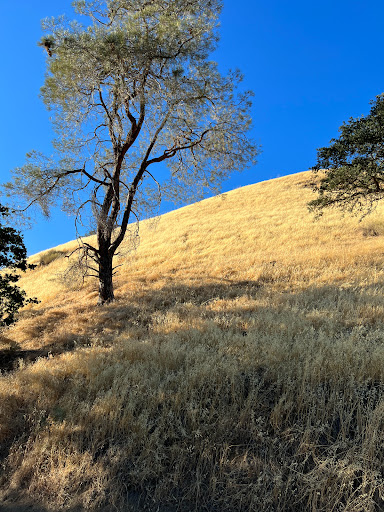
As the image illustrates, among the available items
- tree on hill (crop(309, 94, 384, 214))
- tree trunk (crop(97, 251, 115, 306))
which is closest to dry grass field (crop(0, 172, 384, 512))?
tree trunk (crop(97, 251, 115, 306))

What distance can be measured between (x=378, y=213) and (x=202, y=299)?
17413 millimetres

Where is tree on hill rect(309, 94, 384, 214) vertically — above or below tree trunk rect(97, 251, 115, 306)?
above

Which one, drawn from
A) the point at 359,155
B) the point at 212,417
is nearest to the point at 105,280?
the point at 212,417

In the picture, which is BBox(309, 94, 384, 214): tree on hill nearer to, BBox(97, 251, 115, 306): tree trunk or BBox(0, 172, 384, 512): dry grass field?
BBox(0, 172, 384, 512): dry grass field

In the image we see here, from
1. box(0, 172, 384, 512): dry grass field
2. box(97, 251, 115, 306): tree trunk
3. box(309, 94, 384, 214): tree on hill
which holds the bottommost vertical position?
box(0, 172, 384, 512): dry grass field

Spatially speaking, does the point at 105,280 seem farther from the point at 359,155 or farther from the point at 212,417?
the point at 359,155

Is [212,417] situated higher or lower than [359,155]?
lower

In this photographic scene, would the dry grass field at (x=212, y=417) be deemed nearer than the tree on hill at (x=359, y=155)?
Yes

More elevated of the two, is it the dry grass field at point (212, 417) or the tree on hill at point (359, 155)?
the tree on hill at point (359, 155)

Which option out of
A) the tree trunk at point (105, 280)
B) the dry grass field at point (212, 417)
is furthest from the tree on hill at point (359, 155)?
the tree trunk at point (105, 280)

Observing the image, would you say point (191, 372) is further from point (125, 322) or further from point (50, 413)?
point (125, 322)

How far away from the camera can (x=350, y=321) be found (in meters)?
6.04

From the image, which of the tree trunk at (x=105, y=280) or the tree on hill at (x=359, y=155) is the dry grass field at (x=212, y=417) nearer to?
the tree trunk at (x=105, y=280)

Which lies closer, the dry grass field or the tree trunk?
the dry grass field
